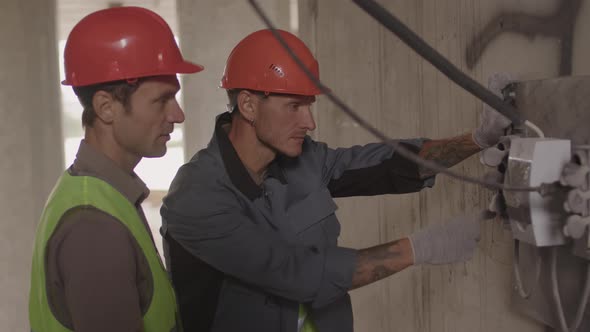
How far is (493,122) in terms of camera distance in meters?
1.31

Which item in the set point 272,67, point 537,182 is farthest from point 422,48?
point 272,67

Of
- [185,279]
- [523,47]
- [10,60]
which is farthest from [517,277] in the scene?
[10,60]

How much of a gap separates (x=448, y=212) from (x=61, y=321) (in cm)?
104

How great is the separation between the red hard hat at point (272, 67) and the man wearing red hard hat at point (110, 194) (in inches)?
7.9

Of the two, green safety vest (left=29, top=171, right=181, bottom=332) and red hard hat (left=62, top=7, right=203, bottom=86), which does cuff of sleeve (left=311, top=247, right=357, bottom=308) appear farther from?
red hard hat (left=62, top=7, right=203, bottom=86)

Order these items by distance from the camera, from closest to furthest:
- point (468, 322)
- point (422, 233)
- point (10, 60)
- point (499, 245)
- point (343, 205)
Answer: point (422, 233) → point (499, 245) → point (468, 322) → point (343, 205) → point (10, 60)

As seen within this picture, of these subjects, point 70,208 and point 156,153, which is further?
point 156,153

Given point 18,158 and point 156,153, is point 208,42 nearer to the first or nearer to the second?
point 18,158

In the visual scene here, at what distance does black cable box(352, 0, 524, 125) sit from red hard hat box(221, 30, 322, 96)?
63cm

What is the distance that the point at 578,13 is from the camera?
128 cm

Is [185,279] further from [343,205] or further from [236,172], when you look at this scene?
[343,205]

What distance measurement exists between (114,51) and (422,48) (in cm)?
64

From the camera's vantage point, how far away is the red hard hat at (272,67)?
5.05ft

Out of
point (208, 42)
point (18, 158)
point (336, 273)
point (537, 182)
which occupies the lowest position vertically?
point (336, 273)
